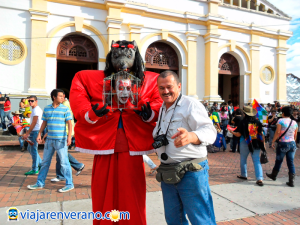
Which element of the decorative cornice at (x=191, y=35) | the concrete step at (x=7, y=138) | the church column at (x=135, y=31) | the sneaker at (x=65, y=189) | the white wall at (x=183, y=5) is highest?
the white wall at (x=183, y=5)

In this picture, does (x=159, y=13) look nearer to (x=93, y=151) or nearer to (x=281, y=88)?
(x=281, y=88)

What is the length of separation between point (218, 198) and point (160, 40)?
10.5m

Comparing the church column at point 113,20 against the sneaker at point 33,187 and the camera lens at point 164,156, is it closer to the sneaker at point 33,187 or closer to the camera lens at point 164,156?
the sneaker at point 33,187

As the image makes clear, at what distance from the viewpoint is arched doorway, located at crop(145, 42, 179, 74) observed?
13.0 m

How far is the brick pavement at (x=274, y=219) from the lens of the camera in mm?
3193

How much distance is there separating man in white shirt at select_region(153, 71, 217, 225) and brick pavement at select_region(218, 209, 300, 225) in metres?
1.40

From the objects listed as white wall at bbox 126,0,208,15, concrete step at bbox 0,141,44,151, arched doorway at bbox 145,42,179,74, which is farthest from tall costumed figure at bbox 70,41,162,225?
white wall at bbox 126,0,208,15

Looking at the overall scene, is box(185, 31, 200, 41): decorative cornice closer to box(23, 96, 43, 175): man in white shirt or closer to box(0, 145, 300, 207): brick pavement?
box(0, 145, 300, 207): brick pavement

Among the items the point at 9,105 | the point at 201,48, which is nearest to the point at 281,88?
the point at 201,48

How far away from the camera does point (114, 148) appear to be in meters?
2.34

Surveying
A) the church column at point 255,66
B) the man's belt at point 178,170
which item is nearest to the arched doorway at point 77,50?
the church column at point 255,66

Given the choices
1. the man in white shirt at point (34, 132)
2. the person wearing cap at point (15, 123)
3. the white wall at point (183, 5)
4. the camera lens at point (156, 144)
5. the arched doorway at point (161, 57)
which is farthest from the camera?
the arched doorway at point (161, 57)

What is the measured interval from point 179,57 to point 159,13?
267 cm

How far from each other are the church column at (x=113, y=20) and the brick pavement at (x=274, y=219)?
1012 centimetres
